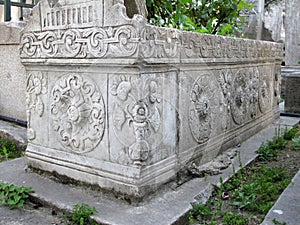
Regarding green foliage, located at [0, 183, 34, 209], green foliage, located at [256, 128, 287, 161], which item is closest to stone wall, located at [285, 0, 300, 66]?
green foliage, located at [256, 128, 287, 161]

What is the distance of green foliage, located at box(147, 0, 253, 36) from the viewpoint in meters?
4.37

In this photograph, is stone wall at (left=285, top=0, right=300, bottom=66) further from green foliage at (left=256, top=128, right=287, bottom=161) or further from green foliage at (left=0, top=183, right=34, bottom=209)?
green foliage at (left=0, top=183, right=34, bottom=209)

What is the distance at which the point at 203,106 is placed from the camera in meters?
3.42

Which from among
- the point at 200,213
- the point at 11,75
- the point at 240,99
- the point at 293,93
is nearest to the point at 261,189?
the point at 200,213

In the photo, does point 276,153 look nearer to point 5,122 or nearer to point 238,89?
point 238,89

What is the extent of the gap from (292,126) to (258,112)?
764 millimetres

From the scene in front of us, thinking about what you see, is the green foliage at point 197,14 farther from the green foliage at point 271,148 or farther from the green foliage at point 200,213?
the green foliage at point 200,213

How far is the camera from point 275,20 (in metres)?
15.6

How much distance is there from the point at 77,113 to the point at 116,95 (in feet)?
1.37

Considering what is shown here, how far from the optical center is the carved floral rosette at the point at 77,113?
2.85m

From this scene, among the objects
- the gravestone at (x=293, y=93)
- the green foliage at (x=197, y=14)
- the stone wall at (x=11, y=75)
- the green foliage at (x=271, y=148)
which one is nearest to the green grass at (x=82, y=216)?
the green foliage at (x=271, y=148)

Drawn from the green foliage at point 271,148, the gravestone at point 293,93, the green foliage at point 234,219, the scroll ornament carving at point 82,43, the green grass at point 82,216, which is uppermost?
the scroll ornament carving at point 82,43

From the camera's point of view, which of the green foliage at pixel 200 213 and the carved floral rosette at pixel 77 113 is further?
the carved floral rosette at pixel 77 113

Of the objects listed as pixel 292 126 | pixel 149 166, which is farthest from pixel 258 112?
pixel 149 166
